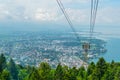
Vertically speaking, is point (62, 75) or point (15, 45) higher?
point (15, 45)

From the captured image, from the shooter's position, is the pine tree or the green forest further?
the pine tree

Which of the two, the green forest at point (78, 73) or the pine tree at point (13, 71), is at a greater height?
the pine tree at point (13, 71)

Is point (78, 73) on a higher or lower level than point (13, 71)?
lower

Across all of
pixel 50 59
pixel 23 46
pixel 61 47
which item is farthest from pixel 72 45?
pixel 50 59

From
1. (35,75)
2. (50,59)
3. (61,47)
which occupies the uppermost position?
(61,47)

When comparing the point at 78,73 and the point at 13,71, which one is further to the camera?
the point at 13,71

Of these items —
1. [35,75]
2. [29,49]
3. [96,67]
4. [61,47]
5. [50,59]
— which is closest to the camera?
[35,75]

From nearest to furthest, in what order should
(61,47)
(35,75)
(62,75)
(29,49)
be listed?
(35,75), (62,75), (29,49), (61,47)

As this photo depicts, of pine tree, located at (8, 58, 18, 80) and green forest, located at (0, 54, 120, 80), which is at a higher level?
pine tree, located at (8, 58, 18, 80)

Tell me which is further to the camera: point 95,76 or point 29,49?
point 29,49

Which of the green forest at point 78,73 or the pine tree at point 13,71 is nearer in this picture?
the green forest at point 78,73

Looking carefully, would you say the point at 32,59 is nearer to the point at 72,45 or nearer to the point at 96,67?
the point at 72,45
